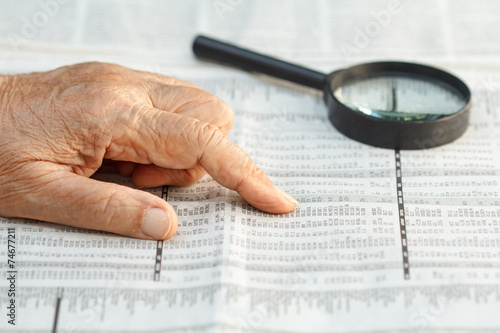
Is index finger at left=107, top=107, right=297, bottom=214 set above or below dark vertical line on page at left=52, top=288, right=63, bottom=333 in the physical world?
above

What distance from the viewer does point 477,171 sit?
1476mm

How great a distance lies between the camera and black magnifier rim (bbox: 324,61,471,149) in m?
1.52

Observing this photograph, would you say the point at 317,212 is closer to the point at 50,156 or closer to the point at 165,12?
the point at 50,156

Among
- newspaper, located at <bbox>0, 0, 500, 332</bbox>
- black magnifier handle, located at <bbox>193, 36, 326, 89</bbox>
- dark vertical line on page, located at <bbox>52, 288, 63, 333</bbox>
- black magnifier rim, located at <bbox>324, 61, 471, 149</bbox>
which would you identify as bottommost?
dark vertical line on page, located at <bbox>52, 288, 63, 333</bbox>

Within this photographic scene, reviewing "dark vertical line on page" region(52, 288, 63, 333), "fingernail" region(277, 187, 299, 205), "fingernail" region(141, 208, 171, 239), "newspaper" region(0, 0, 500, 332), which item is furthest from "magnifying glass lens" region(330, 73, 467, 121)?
"dark vertical line on page" region(52, 288, 63, 333)

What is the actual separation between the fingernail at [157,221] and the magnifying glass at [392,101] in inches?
25.0

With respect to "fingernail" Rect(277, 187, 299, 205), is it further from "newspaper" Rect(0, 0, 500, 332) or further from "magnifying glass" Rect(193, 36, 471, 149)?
"magnifying glass" Rect(193, 36, 471, 149)

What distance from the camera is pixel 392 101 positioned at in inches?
65.4

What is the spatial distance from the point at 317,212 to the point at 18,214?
0.68 meters

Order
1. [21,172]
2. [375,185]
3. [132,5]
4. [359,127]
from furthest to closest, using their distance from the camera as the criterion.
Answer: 1. [132,5]
2. [359,127]
3. [375,185]
4. [21,172]

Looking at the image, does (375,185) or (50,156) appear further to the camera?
(375,185)

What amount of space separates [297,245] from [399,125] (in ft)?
1.56

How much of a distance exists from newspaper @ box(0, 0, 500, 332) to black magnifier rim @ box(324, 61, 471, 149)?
0.03 meters

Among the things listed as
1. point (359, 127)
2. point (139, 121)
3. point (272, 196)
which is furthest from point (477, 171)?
point (139, 121)
